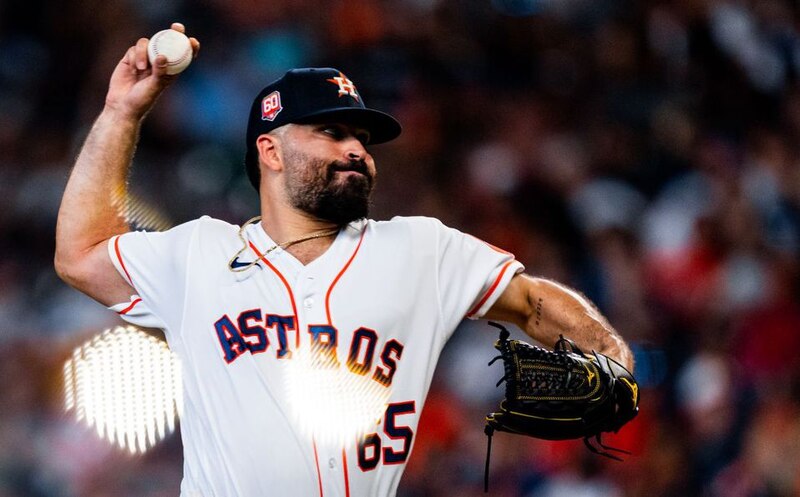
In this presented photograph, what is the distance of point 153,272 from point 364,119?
0.75 meters

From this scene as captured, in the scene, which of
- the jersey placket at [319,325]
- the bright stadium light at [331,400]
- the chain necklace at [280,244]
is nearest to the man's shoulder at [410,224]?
the chain necklace at [280,244]

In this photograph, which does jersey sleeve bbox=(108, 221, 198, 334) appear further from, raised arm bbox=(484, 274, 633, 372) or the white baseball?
raised arm bbox=(484, 274, 633, 372)

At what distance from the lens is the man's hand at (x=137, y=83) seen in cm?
309

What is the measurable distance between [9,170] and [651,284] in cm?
348

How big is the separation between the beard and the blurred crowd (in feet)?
7.45

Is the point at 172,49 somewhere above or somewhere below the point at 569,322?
above

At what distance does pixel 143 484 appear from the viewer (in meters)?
4.91

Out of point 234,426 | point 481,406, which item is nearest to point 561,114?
point 481,406

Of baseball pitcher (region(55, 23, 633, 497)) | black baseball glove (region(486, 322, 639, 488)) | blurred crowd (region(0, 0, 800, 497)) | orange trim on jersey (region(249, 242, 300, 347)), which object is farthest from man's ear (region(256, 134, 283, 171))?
blurred crowd (region(0, 0, 800, 497))

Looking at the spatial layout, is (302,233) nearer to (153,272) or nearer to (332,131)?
(332,131)

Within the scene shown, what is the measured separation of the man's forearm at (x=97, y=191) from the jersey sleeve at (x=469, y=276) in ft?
3.08

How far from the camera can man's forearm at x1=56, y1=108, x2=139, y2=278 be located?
3004mm

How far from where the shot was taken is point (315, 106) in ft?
10.0

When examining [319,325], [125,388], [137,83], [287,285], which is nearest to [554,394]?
[319,325]
